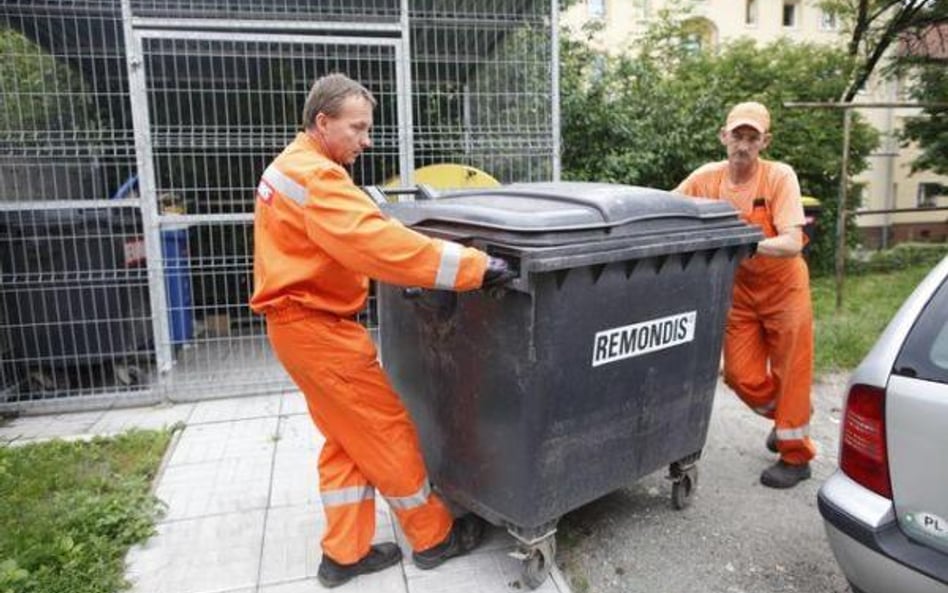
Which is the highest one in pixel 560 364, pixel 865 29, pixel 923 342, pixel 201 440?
pixel 865 29

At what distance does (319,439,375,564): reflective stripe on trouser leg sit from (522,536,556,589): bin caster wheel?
0.64 meters

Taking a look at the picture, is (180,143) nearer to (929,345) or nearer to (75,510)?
(75,510)

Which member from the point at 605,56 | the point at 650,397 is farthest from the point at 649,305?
the point at 605,56

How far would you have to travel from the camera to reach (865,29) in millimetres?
11359

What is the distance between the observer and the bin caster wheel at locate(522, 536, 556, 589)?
2641mm

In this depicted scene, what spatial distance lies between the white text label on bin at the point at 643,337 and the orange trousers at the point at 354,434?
79 cm

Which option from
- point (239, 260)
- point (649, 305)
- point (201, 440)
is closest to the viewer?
point (649, 305)

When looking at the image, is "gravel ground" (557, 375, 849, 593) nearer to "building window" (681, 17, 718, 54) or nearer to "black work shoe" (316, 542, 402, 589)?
"black work shoe" (316, 542, 402, 589)

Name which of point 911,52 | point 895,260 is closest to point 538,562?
point 895,260

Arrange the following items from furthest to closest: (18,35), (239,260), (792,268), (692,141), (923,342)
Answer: (692,141)
(239,260)
(18,35)
(792,268)
(923,342)

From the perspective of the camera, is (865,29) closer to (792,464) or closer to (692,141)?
(692,141)

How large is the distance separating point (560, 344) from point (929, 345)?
1.06 meters

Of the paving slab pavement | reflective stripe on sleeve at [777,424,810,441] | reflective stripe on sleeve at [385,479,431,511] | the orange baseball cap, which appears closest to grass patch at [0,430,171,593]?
the paving slab pavement

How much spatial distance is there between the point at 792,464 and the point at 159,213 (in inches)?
163
